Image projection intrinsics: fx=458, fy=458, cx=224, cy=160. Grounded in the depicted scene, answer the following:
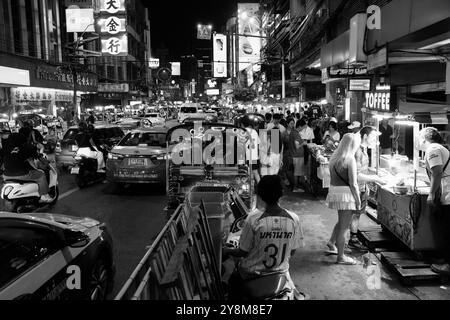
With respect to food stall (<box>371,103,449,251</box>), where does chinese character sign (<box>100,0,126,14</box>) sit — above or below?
above

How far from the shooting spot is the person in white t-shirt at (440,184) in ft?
20.1

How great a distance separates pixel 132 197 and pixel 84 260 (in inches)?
271

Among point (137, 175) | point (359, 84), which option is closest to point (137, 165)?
point (137, 175)

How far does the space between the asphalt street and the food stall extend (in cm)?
396

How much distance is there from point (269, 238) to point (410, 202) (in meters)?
3.49

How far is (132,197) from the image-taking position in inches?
456

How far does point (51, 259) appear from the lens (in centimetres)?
425

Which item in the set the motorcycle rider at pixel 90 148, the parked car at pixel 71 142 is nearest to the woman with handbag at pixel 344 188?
the motorcycle rider at pixel 90 148

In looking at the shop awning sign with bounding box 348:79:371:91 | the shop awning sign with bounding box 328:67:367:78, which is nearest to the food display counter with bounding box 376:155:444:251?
the shop awning sign with bounding box 348:79:371:91

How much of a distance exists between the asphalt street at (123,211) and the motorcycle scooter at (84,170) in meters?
0.23

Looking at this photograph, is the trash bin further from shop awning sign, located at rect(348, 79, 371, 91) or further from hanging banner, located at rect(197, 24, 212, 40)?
hanging banner, located at rect(197, 24, 212, 40)

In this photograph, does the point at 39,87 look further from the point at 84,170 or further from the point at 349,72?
the point at 349,72

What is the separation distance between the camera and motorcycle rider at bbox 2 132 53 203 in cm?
916

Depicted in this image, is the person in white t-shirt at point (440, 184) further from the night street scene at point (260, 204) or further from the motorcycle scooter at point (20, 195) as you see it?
the motorcycle scooter at point (20, 195)
